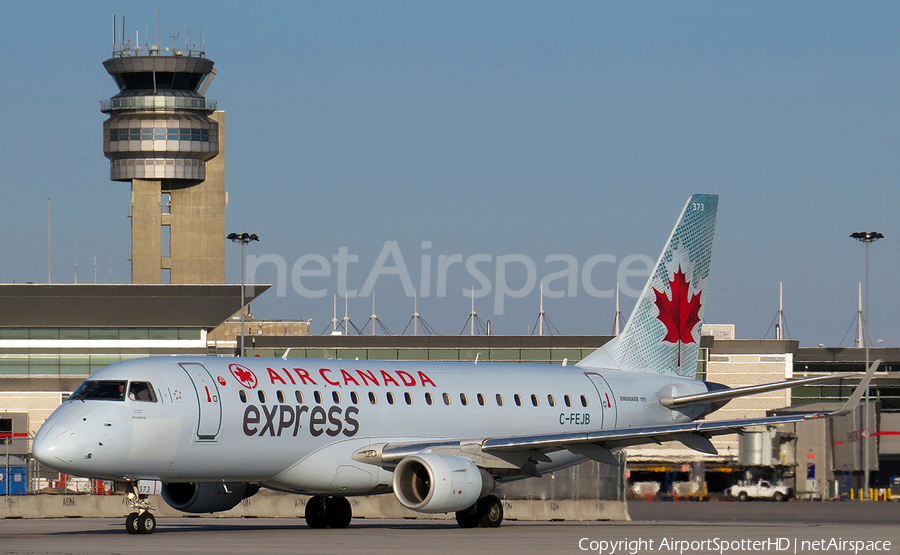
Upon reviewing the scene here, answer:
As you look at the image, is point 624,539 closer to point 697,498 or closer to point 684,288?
point 684,288

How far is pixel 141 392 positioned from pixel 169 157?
395 feet

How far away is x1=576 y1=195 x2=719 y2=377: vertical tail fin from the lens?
39.8 metres

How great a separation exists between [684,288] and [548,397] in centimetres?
658

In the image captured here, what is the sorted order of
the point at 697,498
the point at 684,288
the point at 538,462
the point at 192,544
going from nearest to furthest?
1. the point at 192,544
2. the point at 538,462
3. the point at 684,288
4. the point at 697,498

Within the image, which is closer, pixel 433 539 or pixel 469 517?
pixel 433 539

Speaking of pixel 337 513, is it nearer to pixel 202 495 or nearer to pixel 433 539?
pixel 202 495

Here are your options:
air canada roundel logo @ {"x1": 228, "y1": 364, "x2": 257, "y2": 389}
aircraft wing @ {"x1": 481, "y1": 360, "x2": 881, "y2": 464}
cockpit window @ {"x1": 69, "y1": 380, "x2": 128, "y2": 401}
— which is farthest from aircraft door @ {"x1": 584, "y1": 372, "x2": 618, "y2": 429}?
cockpit window @ {"x1": 69, "y1": 380, "x2": 128, "y2": 401}

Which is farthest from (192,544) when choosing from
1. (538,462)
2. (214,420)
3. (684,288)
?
(684,288)

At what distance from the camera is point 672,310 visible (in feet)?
133

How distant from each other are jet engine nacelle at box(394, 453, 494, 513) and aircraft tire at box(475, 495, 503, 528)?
1.45m

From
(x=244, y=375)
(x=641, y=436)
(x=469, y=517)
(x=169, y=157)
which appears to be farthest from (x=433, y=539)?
(x=169, y=157)

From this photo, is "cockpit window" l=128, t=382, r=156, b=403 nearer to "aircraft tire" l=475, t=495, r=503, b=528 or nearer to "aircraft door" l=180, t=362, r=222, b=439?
"aircraft door" l=180, t=362, r=222, b=439

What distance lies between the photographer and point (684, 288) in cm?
4044

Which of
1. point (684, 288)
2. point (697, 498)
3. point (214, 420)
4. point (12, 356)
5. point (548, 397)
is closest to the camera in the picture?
point (214, 420)
